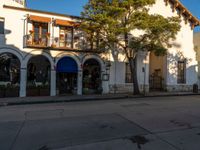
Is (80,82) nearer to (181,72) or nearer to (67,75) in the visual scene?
(67,75)

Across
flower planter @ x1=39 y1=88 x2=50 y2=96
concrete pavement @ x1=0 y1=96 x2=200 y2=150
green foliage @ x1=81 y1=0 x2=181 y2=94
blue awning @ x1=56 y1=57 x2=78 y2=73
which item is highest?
green foliage @ x1=81 y1=0 x2=181 y2=94

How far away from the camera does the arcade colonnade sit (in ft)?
51.4

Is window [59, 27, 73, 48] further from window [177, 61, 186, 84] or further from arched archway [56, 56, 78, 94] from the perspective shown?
window [177, 61, 186, 84]

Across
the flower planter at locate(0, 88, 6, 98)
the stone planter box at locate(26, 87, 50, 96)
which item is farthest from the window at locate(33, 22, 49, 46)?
the flower planter at locate(0, 88, 6, 98)

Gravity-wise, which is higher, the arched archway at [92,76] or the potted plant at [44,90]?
the arched archway at [92,76]

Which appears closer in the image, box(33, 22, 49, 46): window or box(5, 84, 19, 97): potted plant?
box(5, 84, 19, 97): potted plant

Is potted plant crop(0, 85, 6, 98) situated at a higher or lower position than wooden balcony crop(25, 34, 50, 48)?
lower

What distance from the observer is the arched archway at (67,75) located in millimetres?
16723

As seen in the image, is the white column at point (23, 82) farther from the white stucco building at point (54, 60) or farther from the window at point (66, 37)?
the window at point (66, 37)

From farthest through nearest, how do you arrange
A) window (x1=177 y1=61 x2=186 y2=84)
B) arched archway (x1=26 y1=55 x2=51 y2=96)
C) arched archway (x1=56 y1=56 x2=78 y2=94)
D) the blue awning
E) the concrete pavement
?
window (x1=177 y1=61 x2=186 y2=84)
arched archway (x1=56 y1=56 x2=78 y2=94)
the blue awning
arched archway (x1=26 y1=55 x2=51 y2=96)
the concrete pavement

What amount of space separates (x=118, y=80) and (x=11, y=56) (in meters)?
10.2

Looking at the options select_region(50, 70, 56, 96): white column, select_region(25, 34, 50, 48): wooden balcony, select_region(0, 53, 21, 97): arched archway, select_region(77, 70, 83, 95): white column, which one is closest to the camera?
select_region(0, 53, 21, 97): arched archway

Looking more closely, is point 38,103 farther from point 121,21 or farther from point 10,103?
point 121,21

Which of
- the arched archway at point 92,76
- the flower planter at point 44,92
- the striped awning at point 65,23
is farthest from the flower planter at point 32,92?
the striped awning at point 65,23
